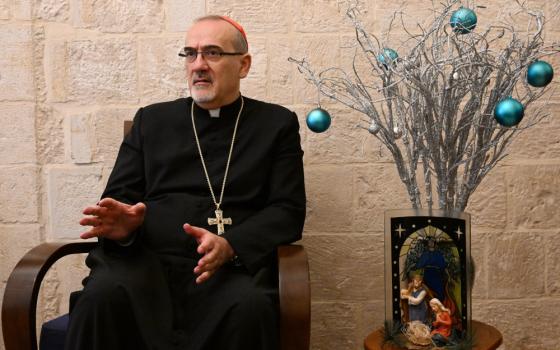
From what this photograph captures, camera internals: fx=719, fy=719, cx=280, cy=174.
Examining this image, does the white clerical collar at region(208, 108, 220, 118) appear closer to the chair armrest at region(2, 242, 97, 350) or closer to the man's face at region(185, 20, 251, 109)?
the man's face at region(185, 20, 251, 109)

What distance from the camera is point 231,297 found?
2.40 meters

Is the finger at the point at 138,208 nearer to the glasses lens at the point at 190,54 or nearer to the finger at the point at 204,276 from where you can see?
the finger at the point at 204,276

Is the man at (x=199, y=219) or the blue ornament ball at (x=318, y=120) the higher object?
the blue ornament ball at (x=318, y=120)

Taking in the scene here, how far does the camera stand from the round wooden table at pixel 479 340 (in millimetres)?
2342

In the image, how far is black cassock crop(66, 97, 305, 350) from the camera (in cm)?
233

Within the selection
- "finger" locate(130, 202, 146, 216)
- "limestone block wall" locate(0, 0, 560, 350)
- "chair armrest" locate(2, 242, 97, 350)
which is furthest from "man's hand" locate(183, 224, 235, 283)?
"limestone block wall" locate(0, 0, 560, 350)

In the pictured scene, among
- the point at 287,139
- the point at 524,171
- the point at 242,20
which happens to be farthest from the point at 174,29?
the point at 524,171

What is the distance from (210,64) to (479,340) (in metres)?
1.46

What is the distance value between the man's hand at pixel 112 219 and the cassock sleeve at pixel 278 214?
1.09 feet

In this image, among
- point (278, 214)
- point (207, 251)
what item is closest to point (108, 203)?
point (207, 251)

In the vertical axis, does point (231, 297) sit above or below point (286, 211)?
below

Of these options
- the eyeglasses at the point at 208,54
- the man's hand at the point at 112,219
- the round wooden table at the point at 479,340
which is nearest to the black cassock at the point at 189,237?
the man's hand at the point at 112,219

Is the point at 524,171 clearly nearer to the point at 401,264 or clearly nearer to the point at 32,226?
the point at 401,264

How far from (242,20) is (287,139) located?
769 millimetres
